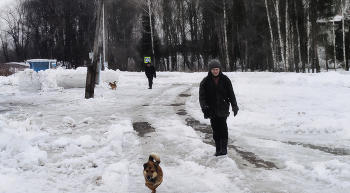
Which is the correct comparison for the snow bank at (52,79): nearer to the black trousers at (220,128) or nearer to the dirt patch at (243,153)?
the dirt patch at (243,153)

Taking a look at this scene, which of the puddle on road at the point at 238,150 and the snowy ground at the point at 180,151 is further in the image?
the puddle on road at the point at 238,150

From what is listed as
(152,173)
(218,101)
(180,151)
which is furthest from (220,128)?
(152,173)

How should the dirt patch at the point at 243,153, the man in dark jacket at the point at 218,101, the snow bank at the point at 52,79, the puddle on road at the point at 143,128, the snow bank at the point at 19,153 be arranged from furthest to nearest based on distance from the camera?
the snow bank at the point at 52,79 → the puddle on road at the point at 143,128 → the man in dark jacket at the point at 218,101 → the dirt patch at the point at 243,153 → the snow bank at the point at 19,153

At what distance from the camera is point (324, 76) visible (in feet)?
59.5

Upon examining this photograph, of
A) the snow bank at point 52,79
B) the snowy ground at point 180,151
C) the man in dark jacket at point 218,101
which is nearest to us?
the snowy ground at point 180,151

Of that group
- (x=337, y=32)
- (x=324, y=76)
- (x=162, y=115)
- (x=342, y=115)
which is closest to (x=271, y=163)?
(x=342, y=115)

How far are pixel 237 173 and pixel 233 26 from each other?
37764 mm

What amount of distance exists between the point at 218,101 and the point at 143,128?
3027 millimetres

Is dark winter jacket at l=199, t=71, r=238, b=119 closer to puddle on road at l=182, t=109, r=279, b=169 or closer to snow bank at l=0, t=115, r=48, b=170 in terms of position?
puddle on road at l=182, t=109, r=279, b=169

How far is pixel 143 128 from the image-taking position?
7668mm

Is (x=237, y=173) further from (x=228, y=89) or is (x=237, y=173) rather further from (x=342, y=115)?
(x=342, y=115)

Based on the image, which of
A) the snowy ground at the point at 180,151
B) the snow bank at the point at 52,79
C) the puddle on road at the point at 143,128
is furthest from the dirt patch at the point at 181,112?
the snow bank at the point at 52,79

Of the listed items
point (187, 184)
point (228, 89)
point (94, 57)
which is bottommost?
point (187, 184)

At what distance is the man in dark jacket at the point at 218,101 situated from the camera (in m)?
5.23
